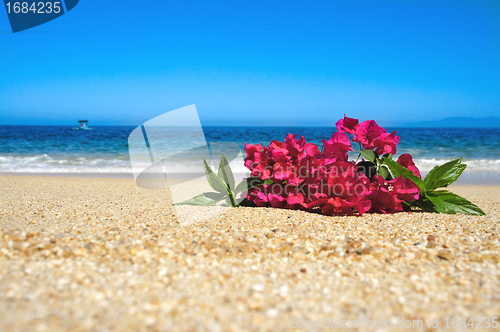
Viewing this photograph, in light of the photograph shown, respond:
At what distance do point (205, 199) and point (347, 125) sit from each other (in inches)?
52.2

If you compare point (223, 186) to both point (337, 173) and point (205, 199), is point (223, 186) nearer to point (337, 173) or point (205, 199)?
point (205, 199)

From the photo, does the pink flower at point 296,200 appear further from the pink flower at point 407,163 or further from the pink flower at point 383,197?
the pink flower at point 407,163

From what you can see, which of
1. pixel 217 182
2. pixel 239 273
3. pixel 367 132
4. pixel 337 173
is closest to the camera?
pixel 239 273

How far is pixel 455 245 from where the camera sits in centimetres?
171

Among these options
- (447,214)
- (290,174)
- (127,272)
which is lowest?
(447,214)

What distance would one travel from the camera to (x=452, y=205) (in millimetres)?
2482

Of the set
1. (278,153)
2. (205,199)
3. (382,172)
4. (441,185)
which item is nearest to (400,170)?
(382,172)

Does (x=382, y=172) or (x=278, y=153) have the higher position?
(x=278, y=153)

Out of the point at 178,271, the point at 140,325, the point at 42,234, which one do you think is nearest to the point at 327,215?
the point at 178,271

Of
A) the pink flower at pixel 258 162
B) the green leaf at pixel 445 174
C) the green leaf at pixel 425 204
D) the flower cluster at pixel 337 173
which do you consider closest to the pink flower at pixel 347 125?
the flower cluster at pixel 337 173

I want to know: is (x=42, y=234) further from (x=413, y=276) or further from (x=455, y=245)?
(x=455, y=245)

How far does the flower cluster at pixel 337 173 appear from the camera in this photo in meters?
2.33

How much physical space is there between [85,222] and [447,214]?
9.48 feet

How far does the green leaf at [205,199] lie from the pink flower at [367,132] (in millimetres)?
1225
